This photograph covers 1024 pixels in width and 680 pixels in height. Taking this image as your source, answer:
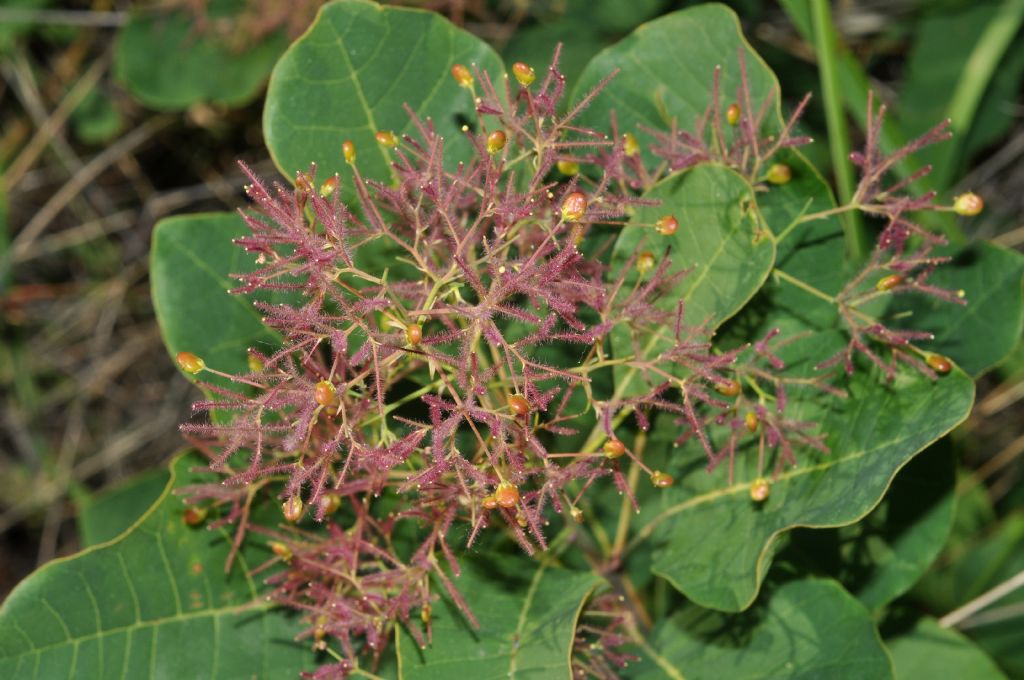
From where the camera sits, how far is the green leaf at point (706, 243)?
80.9 inches

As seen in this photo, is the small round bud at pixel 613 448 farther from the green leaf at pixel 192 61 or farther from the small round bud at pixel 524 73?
the green leaf at pixel 192 61

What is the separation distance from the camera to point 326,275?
72.7 inches

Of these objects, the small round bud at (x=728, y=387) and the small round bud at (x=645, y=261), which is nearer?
the small round bud at (x=728, y=387)

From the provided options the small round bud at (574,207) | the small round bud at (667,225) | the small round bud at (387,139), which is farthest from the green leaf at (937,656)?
the small round bud at (387,139)

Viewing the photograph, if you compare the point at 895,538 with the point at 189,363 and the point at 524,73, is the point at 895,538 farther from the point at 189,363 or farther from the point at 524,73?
the point at 189,363

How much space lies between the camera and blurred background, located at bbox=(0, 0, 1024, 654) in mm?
3816

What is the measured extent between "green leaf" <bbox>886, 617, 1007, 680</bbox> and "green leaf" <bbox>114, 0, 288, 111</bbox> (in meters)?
2.88

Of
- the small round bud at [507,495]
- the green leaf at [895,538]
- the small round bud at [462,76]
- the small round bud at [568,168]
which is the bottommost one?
the green leaf at [895,538]

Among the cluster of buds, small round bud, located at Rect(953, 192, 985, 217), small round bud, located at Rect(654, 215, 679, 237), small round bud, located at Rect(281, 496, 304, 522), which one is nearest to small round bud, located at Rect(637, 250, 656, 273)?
the cluster of buds

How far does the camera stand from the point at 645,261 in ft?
6.93

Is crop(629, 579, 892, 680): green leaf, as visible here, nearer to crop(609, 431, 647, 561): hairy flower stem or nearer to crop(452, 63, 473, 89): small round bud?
crop(609, 431, 647, 561): hairy flower stem

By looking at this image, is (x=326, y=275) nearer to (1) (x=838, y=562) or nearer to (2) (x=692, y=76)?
(2) (x=692, y=76)

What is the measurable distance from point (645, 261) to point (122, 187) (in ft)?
10.3

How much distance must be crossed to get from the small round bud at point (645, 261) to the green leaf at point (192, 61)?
217 cm
